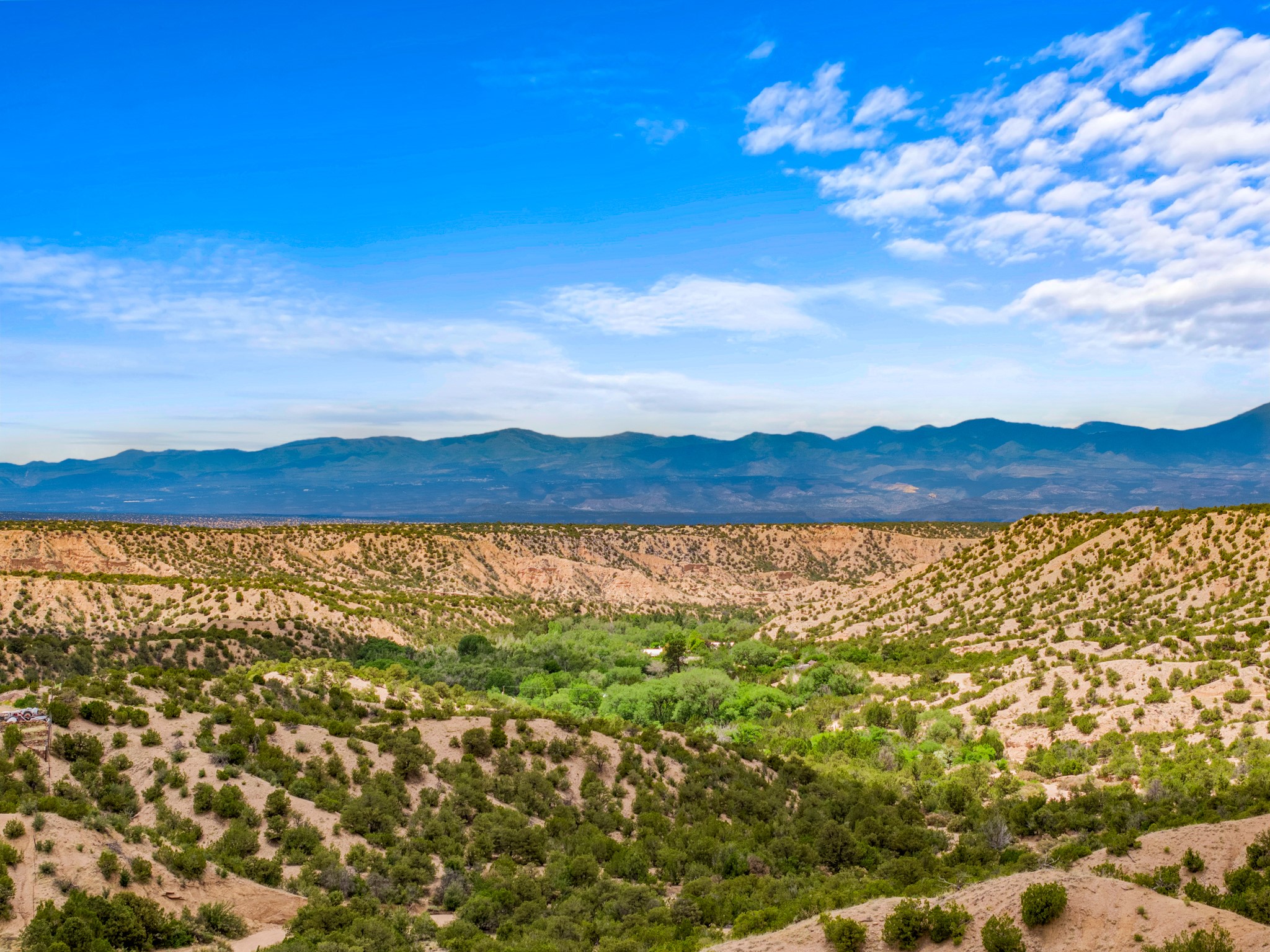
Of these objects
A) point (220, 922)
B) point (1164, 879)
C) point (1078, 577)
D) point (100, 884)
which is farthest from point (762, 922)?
point (1078, 577)

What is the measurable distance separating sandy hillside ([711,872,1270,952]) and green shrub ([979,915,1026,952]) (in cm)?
18

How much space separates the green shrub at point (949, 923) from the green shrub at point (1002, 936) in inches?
12.6

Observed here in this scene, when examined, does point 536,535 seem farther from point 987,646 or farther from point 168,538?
point 987,646

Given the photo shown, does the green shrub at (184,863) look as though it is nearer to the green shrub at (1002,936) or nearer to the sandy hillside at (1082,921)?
the sandy hillside at (1082,921)

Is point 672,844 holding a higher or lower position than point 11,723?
lower

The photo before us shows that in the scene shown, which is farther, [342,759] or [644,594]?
[644,594]

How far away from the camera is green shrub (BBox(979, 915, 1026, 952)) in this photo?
11.6 metres

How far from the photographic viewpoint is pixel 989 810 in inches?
931

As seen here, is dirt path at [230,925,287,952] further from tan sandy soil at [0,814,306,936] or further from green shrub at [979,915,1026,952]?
green shrub at [979,915,1026,952]

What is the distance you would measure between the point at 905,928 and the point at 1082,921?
2.57 metres

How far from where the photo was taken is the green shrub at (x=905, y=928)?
40.3ft

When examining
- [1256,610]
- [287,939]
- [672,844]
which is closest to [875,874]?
[672,844]

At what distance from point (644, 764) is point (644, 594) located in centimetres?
6430

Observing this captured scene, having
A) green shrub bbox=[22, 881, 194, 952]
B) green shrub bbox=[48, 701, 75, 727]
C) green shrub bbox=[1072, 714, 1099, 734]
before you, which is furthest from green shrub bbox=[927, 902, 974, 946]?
green shrub bbox=[1072, 714, 1099, 734]
